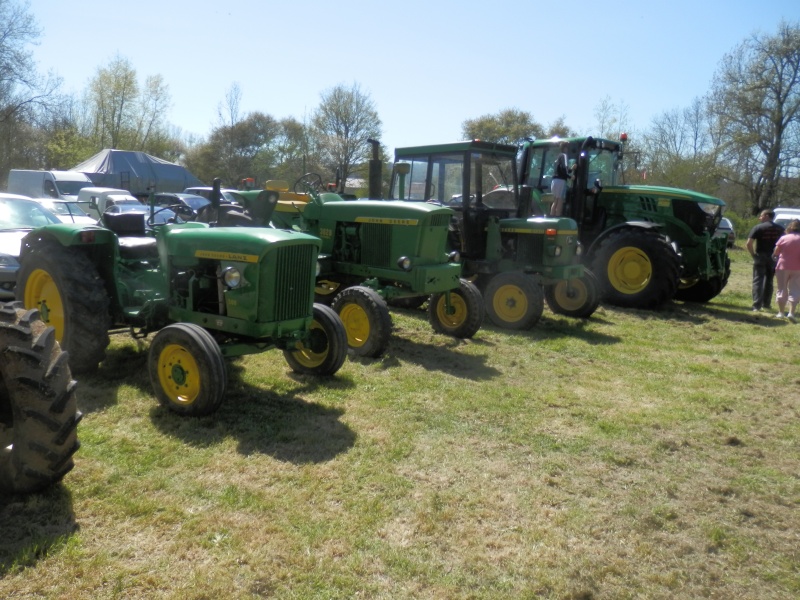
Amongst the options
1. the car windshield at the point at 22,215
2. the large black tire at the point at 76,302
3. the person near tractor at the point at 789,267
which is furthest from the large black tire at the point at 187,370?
the person near tractor at the point at 789,267

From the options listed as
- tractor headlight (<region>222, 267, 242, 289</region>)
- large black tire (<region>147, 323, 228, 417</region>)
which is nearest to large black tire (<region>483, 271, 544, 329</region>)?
tractor headlight (<region>222, 267, 242, 289</region>)

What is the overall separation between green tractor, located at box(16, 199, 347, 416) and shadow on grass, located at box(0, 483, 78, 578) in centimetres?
123

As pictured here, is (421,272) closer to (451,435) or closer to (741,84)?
(451,435)

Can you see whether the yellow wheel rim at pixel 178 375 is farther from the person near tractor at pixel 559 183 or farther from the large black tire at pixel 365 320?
the person near tractor at pixel 559 183

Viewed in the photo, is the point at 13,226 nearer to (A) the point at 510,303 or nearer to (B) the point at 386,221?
(B) the point at 386,221

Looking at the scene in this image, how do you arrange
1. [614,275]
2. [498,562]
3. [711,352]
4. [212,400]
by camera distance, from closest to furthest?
[498,562] → [212,400] → [711,352] → [614,275]

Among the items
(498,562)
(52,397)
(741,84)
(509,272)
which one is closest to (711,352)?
(509,272)

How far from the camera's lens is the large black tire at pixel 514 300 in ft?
26.5

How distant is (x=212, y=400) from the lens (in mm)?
4445

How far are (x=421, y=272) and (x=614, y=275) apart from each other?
180 inches

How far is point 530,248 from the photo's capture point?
29.0 ft

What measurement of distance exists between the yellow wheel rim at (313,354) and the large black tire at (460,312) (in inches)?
84.5

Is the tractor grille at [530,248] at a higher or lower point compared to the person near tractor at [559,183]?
lower

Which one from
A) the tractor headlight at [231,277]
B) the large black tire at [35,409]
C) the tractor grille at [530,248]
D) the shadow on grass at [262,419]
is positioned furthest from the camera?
the tractor grille at [530,248]
